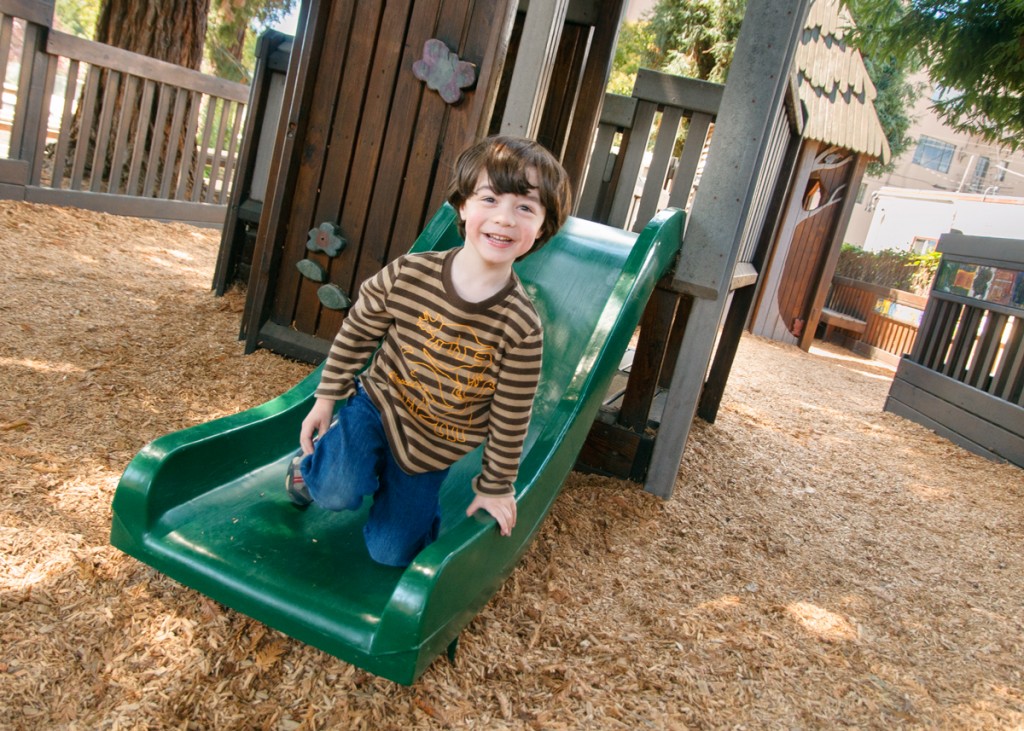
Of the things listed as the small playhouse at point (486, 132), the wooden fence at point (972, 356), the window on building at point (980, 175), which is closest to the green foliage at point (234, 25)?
the small playhouse at point (486, 132)

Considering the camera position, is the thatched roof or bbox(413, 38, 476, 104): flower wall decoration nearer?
bbox(413, 38, 476, 104): flower wall decoration

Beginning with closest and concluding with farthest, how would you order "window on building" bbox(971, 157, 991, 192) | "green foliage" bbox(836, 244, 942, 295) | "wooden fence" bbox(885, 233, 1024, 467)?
"wooden fence" bbox(885, 233, 1024, 467) → "green foliage" bbox(836, 244, 942, 295) → "window on building" bbox(971, 157, 991, 192)

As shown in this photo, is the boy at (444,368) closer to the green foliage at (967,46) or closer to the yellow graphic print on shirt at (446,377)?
the yellow graphic print on shirt at (446,377)

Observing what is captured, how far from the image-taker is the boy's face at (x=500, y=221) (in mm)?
1813

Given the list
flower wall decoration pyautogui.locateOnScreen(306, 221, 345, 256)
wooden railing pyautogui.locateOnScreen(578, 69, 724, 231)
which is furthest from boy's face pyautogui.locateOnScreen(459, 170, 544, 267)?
wooden railing pyautogui.locateOnScreen(578, 69, 724, 231)

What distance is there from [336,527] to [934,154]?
113ft

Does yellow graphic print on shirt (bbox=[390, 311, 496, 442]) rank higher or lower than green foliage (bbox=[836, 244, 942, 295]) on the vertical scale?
lower

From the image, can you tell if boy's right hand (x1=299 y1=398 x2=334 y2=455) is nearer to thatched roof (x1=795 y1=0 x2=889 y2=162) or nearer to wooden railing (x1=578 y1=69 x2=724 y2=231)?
wooden railing (x1=578 y1=69 x2=724 y2=231)

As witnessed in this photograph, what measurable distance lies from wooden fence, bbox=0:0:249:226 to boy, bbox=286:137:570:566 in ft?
17.3

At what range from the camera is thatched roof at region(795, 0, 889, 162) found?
751 centimetres

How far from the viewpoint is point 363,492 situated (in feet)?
6.24

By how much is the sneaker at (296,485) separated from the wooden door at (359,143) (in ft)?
5.86

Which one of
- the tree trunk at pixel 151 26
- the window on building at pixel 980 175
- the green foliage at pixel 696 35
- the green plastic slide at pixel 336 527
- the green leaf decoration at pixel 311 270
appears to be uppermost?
the window on building at pixel 980 175

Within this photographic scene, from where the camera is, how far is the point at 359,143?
371cm
